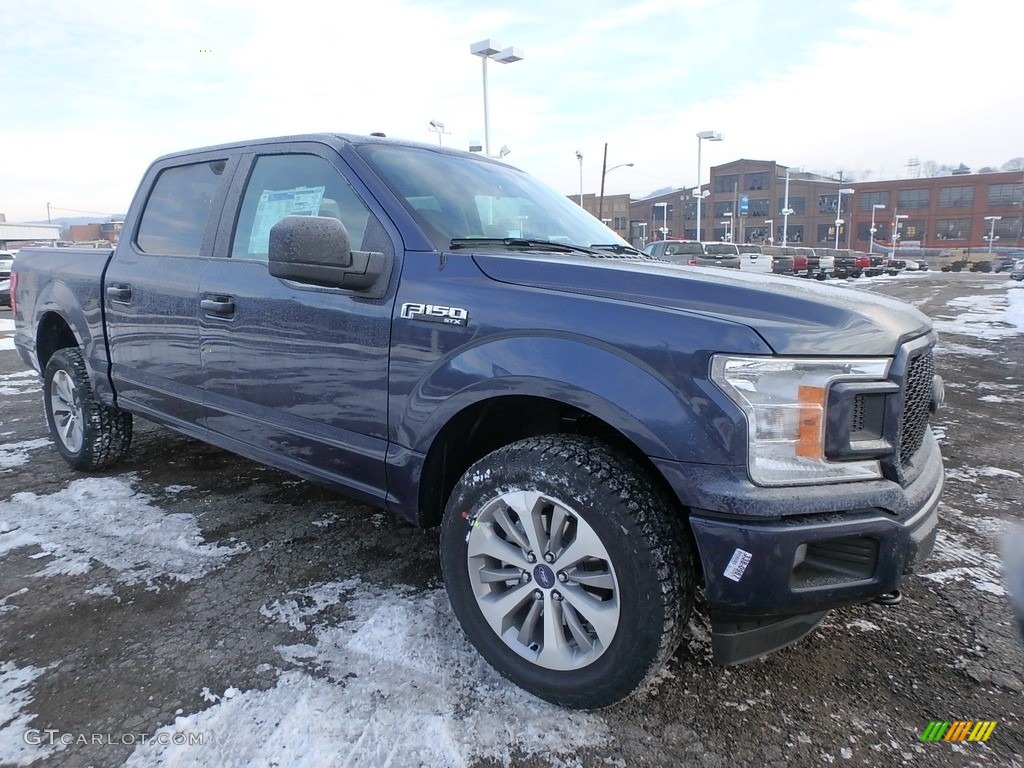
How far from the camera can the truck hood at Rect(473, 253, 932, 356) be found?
1806 millimetres

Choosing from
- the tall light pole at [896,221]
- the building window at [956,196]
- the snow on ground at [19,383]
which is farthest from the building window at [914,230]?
the snow on ground at [19,383]

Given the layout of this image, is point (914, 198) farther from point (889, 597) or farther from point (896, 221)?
point (889, 597)

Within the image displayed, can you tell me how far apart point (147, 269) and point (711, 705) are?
342 cm

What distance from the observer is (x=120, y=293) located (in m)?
3.70

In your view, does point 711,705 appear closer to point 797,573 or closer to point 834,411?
point 797,573

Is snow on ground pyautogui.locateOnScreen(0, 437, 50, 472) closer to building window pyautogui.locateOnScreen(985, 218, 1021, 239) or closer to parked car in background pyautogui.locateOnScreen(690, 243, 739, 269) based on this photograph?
parked car in background pyautogui.locateOnScreen(690, 243, 739, 269)

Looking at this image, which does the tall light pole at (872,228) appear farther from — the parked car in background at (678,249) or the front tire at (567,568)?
the front tire at (567,568)

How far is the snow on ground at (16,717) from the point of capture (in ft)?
6.19

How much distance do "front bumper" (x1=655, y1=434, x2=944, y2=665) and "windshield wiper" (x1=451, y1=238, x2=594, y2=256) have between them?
129 centimetres

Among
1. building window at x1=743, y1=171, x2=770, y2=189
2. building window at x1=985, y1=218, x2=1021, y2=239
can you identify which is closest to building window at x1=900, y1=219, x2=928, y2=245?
building window at x1=985, y1=218, x2=1021, y2=239

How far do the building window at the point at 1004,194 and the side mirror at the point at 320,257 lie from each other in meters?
96.5

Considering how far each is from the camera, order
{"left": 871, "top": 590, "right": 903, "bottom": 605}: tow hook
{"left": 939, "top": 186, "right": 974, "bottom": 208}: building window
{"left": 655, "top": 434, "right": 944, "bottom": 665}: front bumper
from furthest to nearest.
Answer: {"left": 939, "top": 186, "right": 974, "bottom": 208}: building window → {"left": 871, "top": 590, "right": 903, "bottom": 605}: tow hook → {"left": 655, "top": 434, "right": 944, "bottom": 665}: front bumper

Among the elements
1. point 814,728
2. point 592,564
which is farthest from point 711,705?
point 592,564

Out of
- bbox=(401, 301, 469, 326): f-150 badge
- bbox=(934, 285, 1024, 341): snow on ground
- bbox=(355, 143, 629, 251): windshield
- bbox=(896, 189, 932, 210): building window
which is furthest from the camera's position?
bbox=(896, 189, 932, 210): building window
